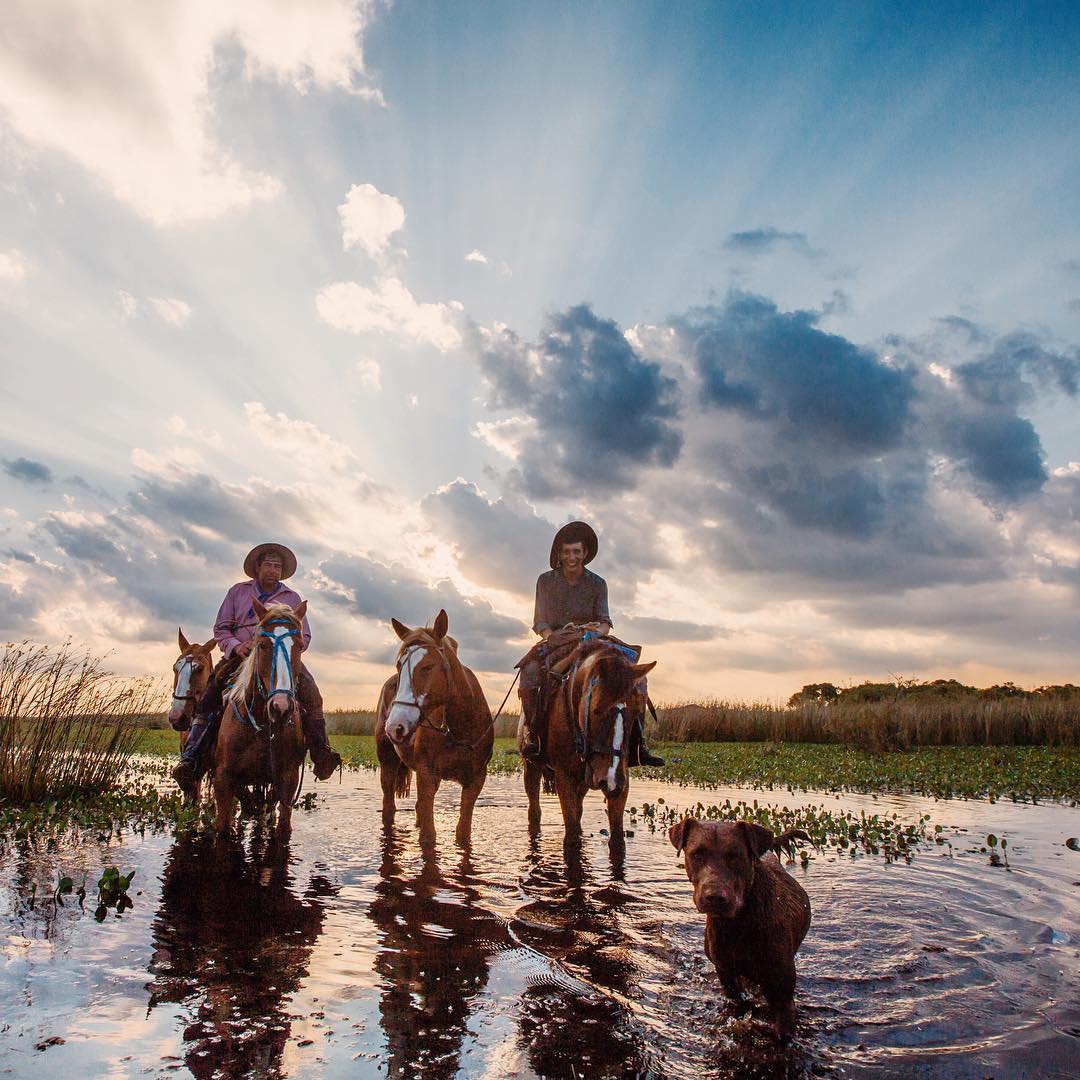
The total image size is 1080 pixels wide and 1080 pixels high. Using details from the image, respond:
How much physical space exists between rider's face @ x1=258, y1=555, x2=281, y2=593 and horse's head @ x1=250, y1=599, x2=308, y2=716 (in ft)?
5.78

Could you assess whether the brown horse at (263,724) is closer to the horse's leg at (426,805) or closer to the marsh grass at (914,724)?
the horse's leg at (426,805)

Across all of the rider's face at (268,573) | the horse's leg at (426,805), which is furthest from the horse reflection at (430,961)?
the rider's face at (268,573)

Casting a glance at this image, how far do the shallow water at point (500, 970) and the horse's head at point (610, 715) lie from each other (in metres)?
1.07

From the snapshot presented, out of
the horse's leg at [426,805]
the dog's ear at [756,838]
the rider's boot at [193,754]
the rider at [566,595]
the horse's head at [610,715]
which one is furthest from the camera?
the rider's boot at [193,754]

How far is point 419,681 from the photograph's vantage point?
8.13m

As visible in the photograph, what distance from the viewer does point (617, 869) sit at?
317 inches

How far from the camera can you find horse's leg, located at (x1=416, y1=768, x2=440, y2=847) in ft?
27.1

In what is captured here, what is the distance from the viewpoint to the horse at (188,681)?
10.9 meters

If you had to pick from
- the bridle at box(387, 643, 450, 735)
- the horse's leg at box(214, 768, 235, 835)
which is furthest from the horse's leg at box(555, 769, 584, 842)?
the horse's leg at box(214, 768, 235, 835)

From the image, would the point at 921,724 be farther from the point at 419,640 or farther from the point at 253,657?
the point at 253,657

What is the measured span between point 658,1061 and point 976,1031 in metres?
1.88

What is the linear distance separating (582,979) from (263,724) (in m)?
5.16

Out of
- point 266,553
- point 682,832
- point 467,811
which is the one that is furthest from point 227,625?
point 682,832

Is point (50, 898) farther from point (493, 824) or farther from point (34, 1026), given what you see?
point (493, 824)
